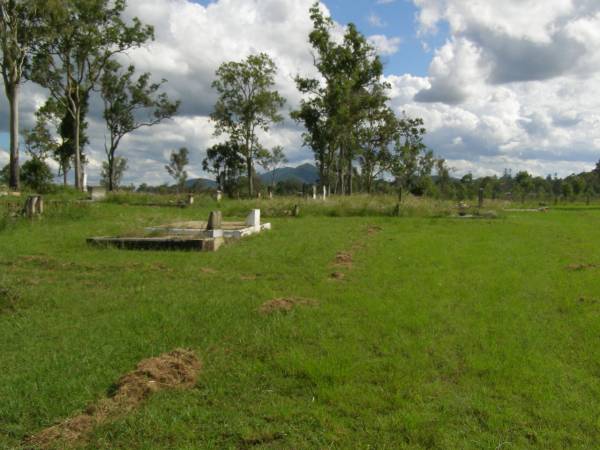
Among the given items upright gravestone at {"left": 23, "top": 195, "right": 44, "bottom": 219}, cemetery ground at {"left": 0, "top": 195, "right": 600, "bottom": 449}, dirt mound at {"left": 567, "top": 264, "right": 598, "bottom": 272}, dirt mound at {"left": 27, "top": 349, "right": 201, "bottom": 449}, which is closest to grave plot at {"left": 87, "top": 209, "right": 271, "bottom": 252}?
cemetery ground at {"left": 0, "top": 195, "right": 600, "bottom": 449}

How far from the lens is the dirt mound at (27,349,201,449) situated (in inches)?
130

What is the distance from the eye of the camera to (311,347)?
15.6 ft

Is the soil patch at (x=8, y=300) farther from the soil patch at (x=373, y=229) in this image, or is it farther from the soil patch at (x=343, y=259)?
the soil patch at (x=373, y=229)

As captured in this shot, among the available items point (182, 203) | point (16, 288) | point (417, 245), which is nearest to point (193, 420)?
point (16, 288)

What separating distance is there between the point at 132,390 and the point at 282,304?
8.02ft

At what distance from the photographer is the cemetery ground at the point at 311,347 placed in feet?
11.1

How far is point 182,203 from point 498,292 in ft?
61.0

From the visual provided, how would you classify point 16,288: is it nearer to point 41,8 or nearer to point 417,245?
point 417,245

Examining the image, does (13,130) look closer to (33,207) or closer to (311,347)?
(33,207)

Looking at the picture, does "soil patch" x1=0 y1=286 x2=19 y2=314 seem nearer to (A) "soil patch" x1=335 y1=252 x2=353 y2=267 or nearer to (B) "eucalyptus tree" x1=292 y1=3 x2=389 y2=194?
(A) "soil patch" x1=335 y1=252 x2=353 y2=267

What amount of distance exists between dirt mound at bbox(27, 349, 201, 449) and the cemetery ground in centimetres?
8

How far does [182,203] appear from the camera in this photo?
2350cm

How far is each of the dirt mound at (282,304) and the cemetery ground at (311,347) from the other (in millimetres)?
34

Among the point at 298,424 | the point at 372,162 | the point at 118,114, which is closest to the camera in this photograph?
the point at 298,424
